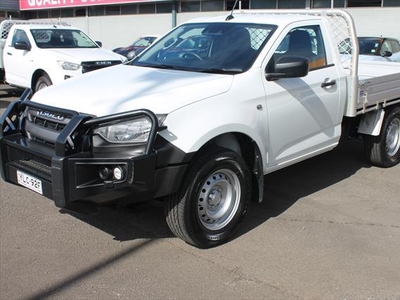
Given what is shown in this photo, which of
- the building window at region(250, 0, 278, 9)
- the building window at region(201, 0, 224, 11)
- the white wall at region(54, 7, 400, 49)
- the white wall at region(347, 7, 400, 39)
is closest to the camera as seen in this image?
the white wall at region(347, 7, 400, 39)

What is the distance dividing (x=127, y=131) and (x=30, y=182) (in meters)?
0.95

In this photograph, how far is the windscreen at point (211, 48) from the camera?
15.0ft

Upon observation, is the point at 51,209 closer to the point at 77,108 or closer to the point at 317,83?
the point at 77,108

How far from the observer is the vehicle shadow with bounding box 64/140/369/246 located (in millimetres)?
4531

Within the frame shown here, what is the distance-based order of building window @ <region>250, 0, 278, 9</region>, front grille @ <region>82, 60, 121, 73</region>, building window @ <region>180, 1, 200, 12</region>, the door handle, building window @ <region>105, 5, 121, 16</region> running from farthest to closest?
building window @ <region>105, 5, 121, 16</region>, building window @ <region>180, 1, 200, 12</region>, building window @ <region>250, 0, 278, 9</region>, front grille @ <region>82, 60, 121, 73</region>, the door handle

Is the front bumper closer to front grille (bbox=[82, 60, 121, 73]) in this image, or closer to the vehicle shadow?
the vehicle shadow

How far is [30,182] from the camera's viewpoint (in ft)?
12.7

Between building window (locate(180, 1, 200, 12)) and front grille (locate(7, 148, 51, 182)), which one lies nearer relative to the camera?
front grille (locate(7, 148, 51, 182))

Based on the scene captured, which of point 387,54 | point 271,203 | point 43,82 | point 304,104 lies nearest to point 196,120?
point 304,104

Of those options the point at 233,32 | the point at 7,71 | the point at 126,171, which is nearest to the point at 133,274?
the point at 126,171

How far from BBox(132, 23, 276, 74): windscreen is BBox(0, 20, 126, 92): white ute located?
14.0 feet

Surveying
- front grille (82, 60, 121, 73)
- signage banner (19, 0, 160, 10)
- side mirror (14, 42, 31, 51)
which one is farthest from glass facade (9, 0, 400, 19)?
front grille (82, 60, 121, 73)

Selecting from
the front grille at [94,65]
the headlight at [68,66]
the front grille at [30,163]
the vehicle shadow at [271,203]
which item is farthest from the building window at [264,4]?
the front grille at [30,163]

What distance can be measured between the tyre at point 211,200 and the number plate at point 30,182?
1.01 meters
